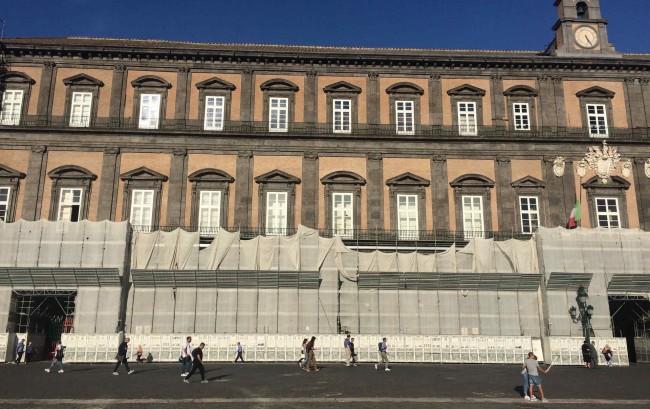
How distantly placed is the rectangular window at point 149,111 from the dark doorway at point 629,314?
23833 millimetres

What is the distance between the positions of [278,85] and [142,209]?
9692 millimetres

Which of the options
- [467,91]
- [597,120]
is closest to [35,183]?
[467,91]

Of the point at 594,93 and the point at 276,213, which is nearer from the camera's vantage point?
the point at 276,213

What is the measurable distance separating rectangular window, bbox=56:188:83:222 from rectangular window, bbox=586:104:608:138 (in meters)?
26.7

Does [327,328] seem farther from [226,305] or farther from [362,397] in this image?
[362,397]

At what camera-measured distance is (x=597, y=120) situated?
35.9m

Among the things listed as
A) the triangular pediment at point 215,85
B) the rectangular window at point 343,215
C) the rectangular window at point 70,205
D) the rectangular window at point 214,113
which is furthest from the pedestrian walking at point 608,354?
the rectangular window at point 70,205

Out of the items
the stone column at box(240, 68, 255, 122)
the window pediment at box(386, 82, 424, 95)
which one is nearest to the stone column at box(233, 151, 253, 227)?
the stone column at box(240, 68, 255, 122)

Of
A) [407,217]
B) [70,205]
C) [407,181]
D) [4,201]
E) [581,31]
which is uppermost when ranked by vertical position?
[581,31]

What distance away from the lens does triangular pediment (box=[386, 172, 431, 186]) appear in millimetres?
34188

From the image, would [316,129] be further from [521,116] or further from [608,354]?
[608,354]

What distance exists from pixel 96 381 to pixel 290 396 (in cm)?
684

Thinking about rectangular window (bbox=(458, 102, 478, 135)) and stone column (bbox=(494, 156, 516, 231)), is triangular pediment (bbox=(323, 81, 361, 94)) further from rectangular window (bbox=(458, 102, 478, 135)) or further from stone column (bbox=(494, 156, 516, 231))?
stone column (bbox=(494, 156, 516, 231))

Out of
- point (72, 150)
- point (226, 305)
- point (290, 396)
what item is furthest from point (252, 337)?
point (72, 150)
